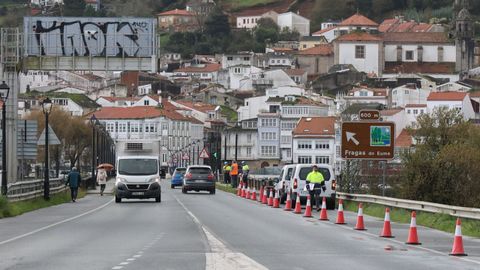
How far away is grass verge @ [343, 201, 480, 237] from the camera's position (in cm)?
3344

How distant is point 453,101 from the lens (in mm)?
180500

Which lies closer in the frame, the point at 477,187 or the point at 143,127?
the point at 477,187

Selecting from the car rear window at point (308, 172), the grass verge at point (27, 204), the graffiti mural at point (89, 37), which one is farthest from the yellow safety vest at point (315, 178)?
the graffiti mural at point (89, 37)

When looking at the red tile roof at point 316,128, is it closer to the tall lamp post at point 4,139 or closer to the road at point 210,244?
the tall lamp post at point 4,139

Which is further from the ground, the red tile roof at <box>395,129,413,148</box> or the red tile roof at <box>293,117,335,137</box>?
the red tile roof at <box>293,117,335,137</box>

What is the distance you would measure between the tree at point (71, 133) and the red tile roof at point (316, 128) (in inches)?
1455

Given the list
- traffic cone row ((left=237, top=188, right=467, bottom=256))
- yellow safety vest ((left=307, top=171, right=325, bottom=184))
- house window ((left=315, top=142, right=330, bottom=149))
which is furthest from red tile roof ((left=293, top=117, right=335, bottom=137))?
yellow safety vest ((left=307, top=171, right=325, bottom=184))

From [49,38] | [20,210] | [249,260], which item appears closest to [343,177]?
[49,38]

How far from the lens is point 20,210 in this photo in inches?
1708

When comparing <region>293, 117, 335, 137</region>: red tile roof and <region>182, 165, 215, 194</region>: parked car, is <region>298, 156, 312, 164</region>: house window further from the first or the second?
<region>182, 165, 215, 194</region>: parked car

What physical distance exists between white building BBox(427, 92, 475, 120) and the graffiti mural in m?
114

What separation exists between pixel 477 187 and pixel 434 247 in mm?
29969

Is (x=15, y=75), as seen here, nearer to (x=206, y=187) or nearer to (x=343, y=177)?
(x=206, y=187)

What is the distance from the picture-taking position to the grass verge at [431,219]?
33438mm
